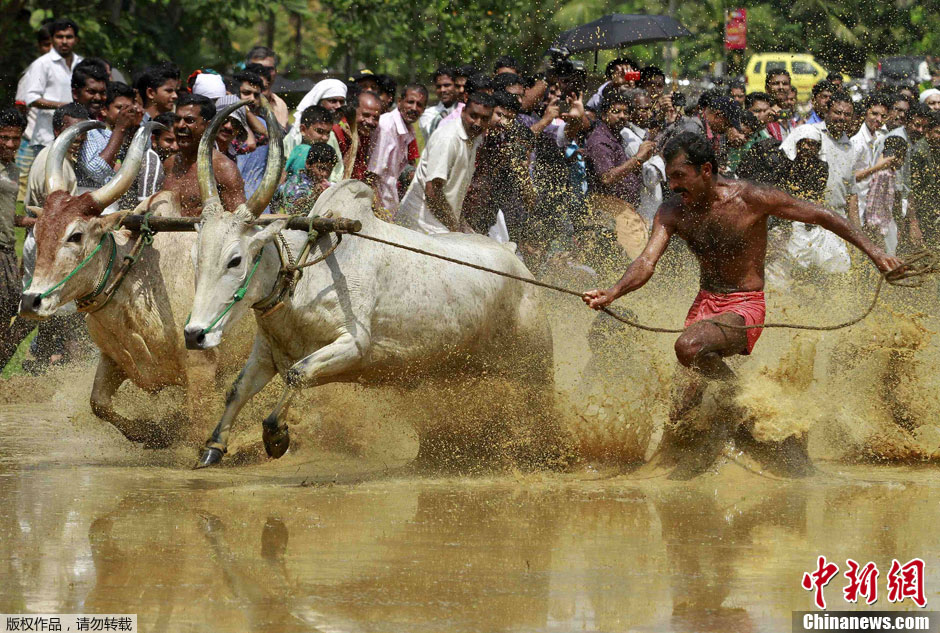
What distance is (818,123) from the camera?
38.2ft

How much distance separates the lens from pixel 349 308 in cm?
716

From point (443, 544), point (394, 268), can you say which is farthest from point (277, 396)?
point (443, 544)

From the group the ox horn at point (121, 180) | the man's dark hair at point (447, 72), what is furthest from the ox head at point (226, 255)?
the man's dark hair at point (447, 72)

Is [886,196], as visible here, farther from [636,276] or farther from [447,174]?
[636,276]

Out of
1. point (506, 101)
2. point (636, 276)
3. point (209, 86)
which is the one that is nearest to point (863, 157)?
point (506, 101)

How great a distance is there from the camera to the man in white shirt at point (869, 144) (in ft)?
38.3

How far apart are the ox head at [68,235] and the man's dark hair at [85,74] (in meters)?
3.24

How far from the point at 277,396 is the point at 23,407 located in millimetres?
2237

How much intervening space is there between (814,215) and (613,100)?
3670 mm

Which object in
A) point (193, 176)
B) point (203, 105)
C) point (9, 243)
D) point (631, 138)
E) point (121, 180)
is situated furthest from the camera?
point (631, 138)

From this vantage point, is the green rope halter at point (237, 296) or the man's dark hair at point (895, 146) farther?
the man's dark hair at point (895, 146)

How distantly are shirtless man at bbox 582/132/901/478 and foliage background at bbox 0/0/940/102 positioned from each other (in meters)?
11.8

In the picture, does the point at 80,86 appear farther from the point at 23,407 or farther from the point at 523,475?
the point at 523,475

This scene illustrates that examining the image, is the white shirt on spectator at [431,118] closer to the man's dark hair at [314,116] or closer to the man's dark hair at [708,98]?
the man's dark hair at [314,116]
